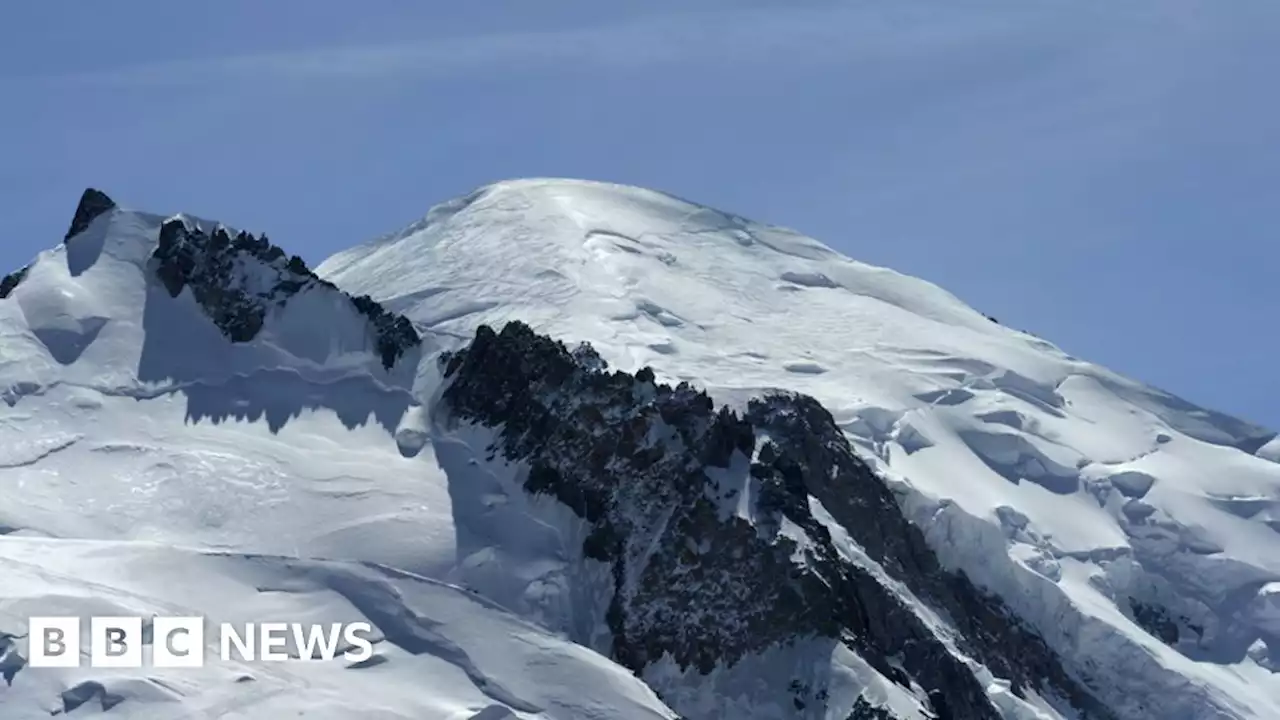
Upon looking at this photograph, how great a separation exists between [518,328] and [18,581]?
3311 centimetres

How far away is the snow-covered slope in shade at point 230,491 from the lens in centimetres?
14262

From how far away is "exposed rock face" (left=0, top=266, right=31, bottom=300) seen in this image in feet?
579

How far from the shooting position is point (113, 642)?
5615 inches

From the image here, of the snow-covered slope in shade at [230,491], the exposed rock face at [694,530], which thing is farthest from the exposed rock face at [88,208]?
the exposed rock face at [694,530]

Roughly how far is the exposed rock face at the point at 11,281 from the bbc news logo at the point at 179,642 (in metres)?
37.1

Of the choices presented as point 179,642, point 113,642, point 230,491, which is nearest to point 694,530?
point 230,491

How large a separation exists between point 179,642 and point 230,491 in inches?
599

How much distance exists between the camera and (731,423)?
161500 mm

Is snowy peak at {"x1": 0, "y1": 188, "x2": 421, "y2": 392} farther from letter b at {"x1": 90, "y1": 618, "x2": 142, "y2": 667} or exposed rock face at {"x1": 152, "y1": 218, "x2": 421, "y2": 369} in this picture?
letter b at {"x1": 90, "y1": 618, "x2": 142, "y2": 667}

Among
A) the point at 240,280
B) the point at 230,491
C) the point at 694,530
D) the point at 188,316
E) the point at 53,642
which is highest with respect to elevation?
the point at 240,280

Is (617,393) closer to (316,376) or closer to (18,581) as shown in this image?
(316,376)

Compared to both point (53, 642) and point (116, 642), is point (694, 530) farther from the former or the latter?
point (53, 642)

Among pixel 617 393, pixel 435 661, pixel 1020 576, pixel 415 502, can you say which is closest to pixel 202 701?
pixel 435 661

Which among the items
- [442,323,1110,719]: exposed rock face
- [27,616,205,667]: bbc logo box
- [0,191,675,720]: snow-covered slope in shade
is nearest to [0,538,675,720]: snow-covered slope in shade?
[0,191,675,720]: snow-covered slope in shade
